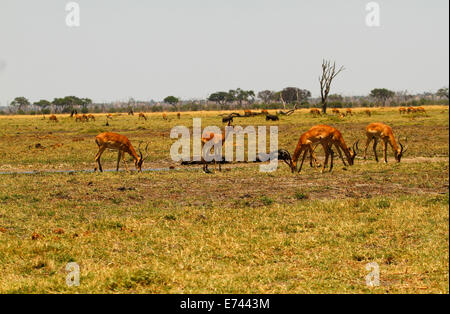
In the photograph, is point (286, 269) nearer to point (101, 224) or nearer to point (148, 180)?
point (101, 224)

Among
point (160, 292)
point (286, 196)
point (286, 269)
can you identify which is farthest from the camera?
point (286, 196)

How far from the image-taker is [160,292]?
609 centimetres

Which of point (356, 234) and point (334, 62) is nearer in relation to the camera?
point (356, 234)

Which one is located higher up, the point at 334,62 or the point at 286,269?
the point at 334,62

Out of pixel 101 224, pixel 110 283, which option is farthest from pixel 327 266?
pixel 101 224

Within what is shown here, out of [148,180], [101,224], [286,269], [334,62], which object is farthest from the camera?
[334,62]

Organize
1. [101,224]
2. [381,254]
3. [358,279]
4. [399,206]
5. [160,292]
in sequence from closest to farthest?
[160,292], [358,279], [381,254], [101,224], [399,206]

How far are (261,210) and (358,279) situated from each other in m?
4.41

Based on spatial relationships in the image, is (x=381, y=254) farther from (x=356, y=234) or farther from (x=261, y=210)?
(x=261, y=210)

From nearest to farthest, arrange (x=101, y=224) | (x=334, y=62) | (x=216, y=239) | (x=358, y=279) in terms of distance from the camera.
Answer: (x=358, y=279)
(x=216, y=239)
(x=101, y=224)
(x=334, y=62)

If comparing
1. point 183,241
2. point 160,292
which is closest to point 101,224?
point 183,241

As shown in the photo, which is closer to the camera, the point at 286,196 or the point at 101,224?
the point at 101,224

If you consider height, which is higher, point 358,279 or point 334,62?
point 334,62

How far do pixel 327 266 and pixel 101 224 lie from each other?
461cm
